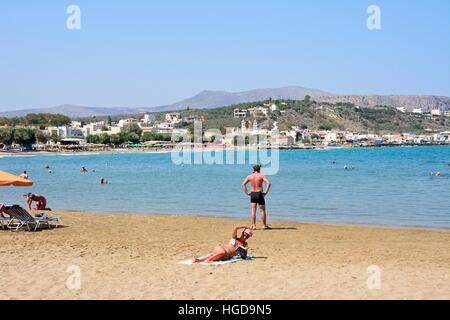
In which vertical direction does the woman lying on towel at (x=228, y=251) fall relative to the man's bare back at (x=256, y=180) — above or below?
below

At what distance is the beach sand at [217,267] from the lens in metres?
8.14

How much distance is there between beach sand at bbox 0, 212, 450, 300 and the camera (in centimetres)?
814

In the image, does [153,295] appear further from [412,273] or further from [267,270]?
[412,273]

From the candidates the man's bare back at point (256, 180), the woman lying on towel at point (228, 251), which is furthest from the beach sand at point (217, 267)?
the man's bare back at point (256, 180)

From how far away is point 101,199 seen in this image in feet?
89.7

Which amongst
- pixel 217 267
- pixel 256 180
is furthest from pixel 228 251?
pixel 256 180

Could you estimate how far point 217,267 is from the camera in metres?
9.97

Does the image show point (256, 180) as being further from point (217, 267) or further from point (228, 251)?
point (217, 267)

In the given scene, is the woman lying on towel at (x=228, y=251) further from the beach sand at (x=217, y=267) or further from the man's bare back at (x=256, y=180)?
the man's bare back at (x=256, y=180)

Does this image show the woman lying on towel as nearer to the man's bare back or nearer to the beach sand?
the beach sand

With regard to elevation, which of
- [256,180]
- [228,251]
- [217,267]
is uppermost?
[256,180]

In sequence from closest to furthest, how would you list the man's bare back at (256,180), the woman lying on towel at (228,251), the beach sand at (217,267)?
the beach sand at (217,267) < the woman lying on towel at (228,251) < the man's bare back at (256,180)

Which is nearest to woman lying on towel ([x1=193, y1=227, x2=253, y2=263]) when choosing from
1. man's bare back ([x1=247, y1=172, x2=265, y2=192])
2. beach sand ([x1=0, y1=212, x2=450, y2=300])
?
beach sand ([x1=0, y1=212, x2=450, y2=300])
